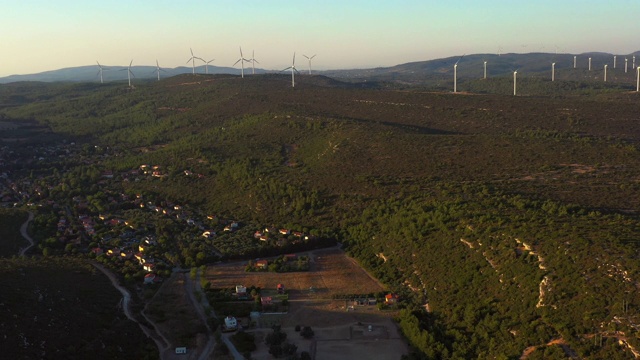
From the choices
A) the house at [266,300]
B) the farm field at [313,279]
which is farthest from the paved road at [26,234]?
the house at [266,300]

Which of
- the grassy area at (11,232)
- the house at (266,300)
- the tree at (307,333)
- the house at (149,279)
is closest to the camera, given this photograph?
the tree at (307,333)

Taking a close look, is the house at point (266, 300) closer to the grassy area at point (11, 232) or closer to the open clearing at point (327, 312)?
the open clearing at point (327, 312)

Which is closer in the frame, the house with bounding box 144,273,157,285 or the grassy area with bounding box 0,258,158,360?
the grassy area with bounding box 0,258,158,360

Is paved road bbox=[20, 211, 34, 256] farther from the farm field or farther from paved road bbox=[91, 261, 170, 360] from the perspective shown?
the farm field

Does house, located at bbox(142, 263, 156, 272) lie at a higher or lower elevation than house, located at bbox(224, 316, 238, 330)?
higher

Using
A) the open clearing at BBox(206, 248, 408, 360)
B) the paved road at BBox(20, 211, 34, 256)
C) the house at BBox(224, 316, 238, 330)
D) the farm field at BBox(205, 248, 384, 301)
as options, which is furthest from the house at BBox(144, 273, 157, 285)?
the paved road at BBox(20, 211, 34, 256)

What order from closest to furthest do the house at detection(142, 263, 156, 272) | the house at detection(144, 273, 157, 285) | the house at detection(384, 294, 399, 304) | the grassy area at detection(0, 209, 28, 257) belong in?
the house at detection(384, 294, 399, 304) → the house at detection(144, 273, 157, 285) → the house at detection(142, 263, 156, 272) → the grassy area at detection(0, 209, 28, 257)

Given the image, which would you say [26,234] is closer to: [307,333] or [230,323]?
[230,323]
